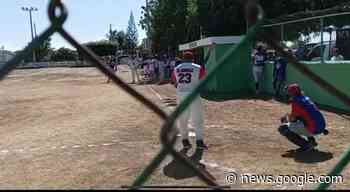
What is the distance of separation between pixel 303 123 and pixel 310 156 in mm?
521

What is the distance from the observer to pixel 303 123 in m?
8.14

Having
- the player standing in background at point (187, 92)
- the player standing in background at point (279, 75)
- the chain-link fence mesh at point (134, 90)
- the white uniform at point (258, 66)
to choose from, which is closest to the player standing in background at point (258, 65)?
the white uniform at point (258, 66)

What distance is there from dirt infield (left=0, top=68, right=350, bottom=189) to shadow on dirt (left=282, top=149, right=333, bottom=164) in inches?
0.6

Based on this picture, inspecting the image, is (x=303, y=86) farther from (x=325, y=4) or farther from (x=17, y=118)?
(x=325, y=4)

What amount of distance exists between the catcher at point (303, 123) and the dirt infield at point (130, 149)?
0.27m

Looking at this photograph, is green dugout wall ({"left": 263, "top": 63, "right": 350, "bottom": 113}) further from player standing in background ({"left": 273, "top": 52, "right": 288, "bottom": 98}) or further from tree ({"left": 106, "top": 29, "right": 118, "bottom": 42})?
tree ({"left": 106, "top": 29, "right": 118, "bottom": 42})

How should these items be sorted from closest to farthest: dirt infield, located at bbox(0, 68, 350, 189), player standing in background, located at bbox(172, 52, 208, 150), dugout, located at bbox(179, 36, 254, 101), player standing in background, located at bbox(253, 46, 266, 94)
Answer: dirt infield, located at bbox(0, 68, 350, 189) → player standing in background, located at bbox(172, 52, 208, 150) → player standing in background, located at bbox(253, 46, 266, 94) → dugout, located at bbox(179, 36, 254, 101)

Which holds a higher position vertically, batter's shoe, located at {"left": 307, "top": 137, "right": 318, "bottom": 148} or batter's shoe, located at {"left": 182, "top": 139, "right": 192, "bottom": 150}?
batter's shoe, located at {"left": 307, "top": 137, "right": 318, "bottom": 148}

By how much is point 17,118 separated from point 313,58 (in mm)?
9090

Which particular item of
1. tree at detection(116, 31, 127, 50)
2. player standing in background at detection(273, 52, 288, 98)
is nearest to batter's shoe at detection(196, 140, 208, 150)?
player standing in background at detection(273, 52, 288, 98)

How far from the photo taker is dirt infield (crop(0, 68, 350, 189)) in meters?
7.01

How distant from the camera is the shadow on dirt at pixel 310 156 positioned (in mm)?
7673

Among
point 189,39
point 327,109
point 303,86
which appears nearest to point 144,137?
point 327,109

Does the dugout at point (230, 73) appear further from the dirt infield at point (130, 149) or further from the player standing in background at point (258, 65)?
the dirt infield at point (130, 149)
